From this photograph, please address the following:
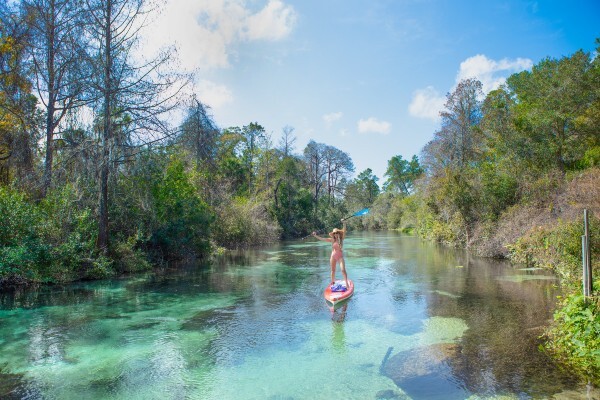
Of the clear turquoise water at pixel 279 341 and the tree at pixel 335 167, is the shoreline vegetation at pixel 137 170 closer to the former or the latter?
the clear turquoise water at pixel 279 341

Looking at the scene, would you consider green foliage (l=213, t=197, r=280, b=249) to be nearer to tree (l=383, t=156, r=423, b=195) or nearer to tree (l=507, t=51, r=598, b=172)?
tree (l=507, t=51, r=598, b=172)

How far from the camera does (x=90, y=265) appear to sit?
49.2 ft

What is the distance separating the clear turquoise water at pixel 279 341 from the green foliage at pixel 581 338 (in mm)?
326

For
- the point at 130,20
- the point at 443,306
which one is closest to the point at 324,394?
the point at 443,306

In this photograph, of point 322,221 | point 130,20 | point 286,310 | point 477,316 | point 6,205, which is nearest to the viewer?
point 477,316

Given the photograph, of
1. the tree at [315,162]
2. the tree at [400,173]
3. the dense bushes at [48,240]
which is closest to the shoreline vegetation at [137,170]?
the dense bushes at [48,240]

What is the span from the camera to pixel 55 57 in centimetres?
1652

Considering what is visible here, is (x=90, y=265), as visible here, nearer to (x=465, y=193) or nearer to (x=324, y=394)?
(x=324, y=394)

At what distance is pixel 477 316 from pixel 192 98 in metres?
13.2

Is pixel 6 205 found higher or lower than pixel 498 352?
higher

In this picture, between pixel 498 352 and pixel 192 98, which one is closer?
pixel 498 352

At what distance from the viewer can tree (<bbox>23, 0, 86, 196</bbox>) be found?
51.3 feet

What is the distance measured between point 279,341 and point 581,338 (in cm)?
511

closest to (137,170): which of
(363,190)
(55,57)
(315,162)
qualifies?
(55,57)
